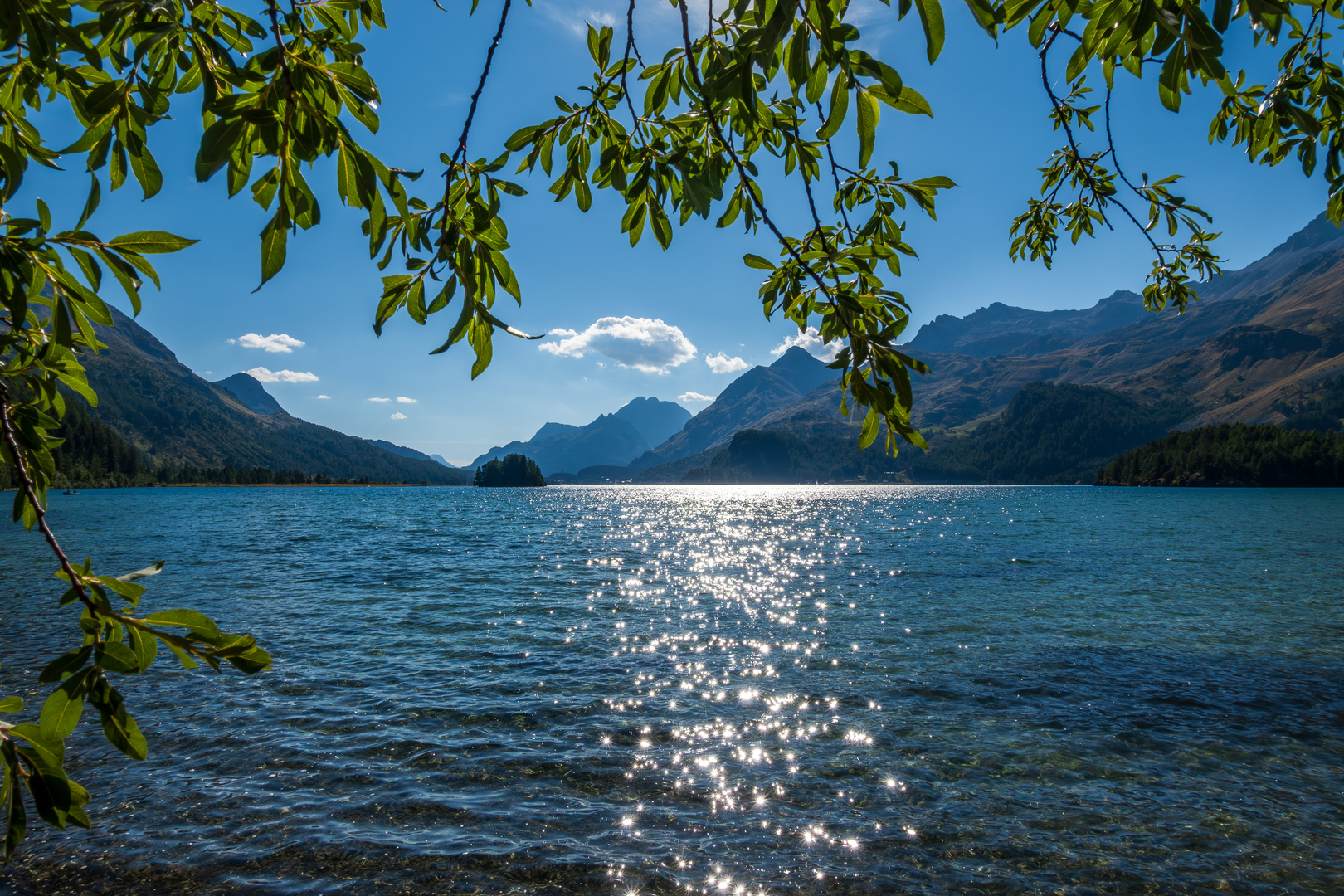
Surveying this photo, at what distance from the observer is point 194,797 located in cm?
1106

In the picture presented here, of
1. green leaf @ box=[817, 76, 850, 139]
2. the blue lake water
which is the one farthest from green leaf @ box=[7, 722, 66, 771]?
the blue lake water

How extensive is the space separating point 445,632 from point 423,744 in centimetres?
1144

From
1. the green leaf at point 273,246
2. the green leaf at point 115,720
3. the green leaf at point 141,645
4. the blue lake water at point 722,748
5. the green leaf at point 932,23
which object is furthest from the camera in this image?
the blue lake water at point 722,748

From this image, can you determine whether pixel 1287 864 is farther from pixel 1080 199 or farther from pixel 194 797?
pixel 194 797

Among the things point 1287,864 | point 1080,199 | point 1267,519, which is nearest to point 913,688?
point 1287,864

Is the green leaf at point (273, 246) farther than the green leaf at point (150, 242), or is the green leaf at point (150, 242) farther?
the green leaf at point (150, 242)

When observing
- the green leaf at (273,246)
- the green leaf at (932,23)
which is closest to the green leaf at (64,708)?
the green leaf at (273,246)

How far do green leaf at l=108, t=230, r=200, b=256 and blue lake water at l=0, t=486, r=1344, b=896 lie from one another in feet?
31.4

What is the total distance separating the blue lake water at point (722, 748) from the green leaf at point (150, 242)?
31.4ft

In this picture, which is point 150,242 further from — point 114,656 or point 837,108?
point 837,108

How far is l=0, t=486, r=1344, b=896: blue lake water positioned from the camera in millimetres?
9367

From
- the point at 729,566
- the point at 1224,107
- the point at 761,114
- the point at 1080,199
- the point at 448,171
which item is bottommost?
the point at 729,566

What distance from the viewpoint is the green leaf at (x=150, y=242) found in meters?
2.57

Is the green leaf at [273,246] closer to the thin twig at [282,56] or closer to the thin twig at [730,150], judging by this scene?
the thin twig at [282,56]
